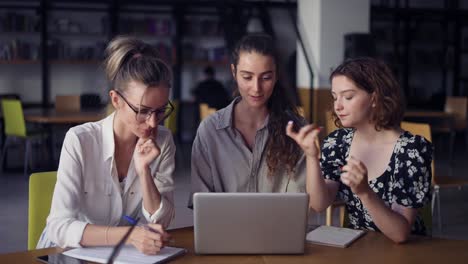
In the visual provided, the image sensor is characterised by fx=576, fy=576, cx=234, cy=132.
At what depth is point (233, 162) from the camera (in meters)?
2.38

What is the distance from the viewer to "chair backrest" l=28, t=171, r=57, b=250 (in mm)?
2123

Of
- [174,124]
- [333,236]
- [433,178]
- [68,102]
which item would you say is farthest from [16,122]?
[333,236]

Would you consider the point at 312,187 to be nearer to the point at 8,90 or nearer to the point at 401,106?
the point at 401,106

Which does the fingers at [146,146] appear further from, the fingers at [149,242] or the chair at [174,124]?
the chair at [174,124]

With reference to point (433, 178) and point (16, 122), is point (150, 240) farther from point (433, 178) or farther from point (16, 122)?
point (16, 122)

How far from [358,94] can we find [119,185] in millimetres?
909

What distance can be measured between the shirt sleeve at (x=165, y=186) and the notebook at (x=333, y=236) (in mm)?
494

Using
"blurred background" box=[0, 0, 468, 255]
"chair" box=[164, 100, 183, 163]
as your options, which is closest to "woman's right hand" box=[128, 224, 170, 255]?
"chair" box=[164, 100, 183, 163]

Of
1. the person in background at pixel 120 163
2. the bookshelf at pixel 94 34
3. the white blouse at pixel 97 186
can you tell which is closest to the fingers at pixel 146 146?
the person in background at pixel 120 163

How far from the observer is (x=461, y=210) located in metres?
5.31

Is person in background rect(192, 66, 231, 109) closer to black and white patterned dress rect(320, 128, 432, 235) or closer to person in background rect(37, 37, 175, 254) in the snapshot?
black and white patterned dress rect(320, 128, 432, 235)

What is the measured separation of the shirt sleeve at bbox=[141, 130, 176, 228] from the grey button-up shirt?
220 millimetres

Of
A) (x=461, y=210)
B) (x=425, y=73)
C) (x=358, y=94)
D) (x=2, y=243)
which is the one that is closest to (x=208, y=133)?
(x=358, y=94)

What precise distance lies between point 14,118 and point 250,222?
18.7 feet
